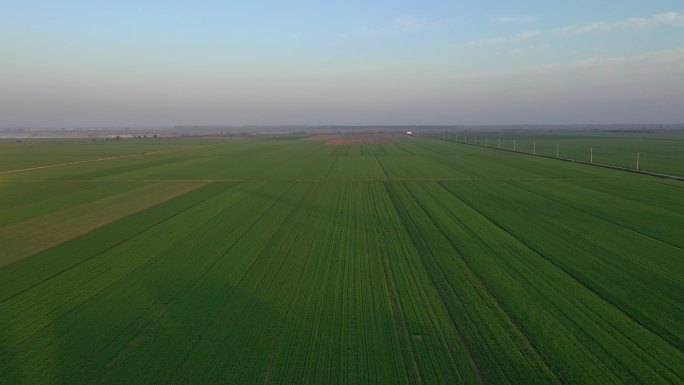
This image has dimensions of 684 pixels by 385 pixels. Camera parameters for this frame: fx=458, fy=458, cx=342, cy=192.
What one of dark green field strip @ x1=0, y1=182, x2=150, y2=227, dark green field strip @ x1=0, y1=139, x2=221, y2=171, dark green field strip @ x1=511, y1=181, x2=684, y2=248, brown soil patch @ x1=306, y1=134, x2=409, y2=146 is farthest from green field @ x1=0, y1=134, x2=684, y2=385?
brown soil patch @ x1=306, y1=134, x2=409, y2=146

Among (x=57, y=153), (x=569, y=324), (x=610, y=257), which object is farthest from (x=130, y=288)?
(x=57, y=153)

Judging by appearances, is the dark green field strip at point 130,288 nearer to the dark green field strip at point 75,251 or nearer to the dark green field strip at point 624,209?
the dark green field strip at point 75,251

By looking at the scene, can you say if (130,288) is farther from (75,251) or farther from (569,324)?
(569,324)

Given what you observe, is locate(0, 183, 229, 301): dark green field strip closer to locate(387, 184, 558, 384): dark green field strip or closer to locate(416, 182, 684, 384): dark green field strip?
locate(387, 184, 558, 384): dark green field strip

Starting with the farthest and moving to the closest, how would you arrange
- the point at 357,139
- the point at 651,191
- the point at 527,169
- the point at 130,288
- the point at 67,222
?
the point at 357,139 → the point at 527,169 → the point at 651,191 → the point at 67,222 → the point at 130,288

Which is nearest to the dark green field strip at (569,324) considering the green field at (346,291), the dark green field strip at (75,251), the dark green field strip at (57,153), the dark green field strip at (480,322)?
the green field at (346,291)
